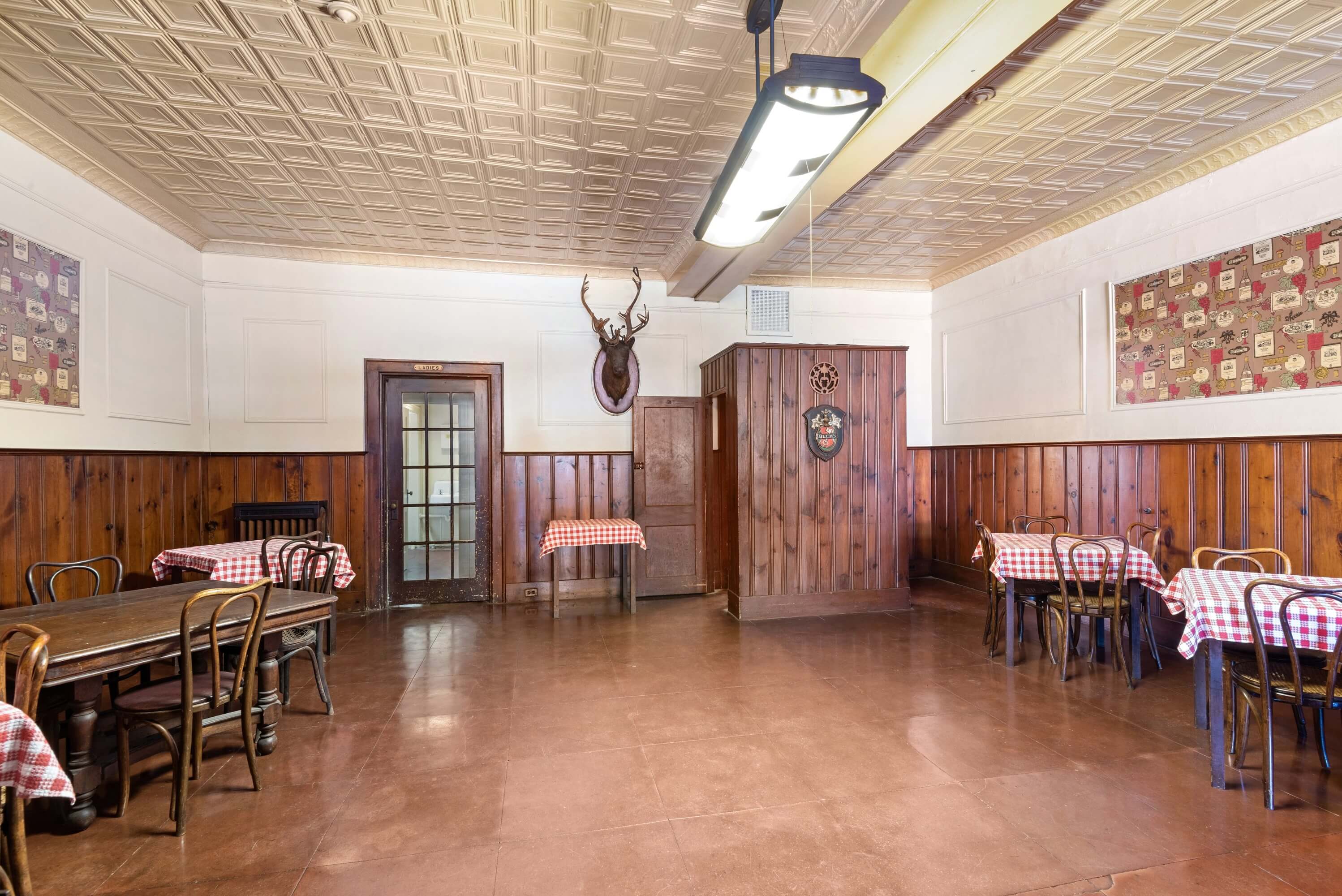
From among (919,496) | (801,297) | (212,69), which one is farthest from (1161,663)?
(212,69)

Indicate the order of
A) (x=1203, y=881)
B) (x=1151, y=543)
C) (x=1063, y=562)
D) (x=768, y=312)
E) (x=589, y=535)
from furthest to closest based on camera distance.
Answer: (x=768, y=312)
(x=589, y=535)
(x=1151, y=543)
(x=1063, y=562)
(x=1203, y=881)

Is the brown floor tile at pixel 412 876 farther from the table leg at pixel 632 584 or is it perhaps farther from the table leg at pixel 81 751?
the table leg at pixel 632 584

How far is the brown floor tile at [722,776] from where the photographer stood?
8.53ft

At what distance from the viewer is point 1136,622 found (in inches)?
155

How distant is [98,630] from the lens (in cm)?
252

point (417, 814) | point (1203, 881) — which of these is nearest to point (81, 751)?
point (417, 814)

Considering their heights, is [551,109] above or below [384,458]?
above

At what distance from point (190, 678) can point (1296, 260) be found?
6193 mm

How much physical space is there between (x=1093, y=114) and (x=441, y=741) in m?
5.10

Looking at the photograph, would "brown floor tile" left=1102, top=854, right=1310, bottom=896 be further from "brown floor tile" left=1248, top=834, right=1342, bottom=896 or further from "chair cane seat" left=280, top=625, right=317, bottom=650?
"chair cane seat" left=280, top=625, right=317, bottom=650

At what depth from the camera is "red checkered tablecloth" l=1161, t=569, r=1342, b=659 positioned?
2.56m

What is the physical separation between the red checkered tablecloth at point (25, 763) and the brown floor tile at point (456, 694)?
75.7 inches

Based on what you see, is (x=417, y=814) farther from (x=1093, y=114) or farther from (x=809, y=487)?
(x=1093, y=114)

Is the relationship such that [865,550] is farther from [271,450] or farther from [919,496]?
[271,450]
